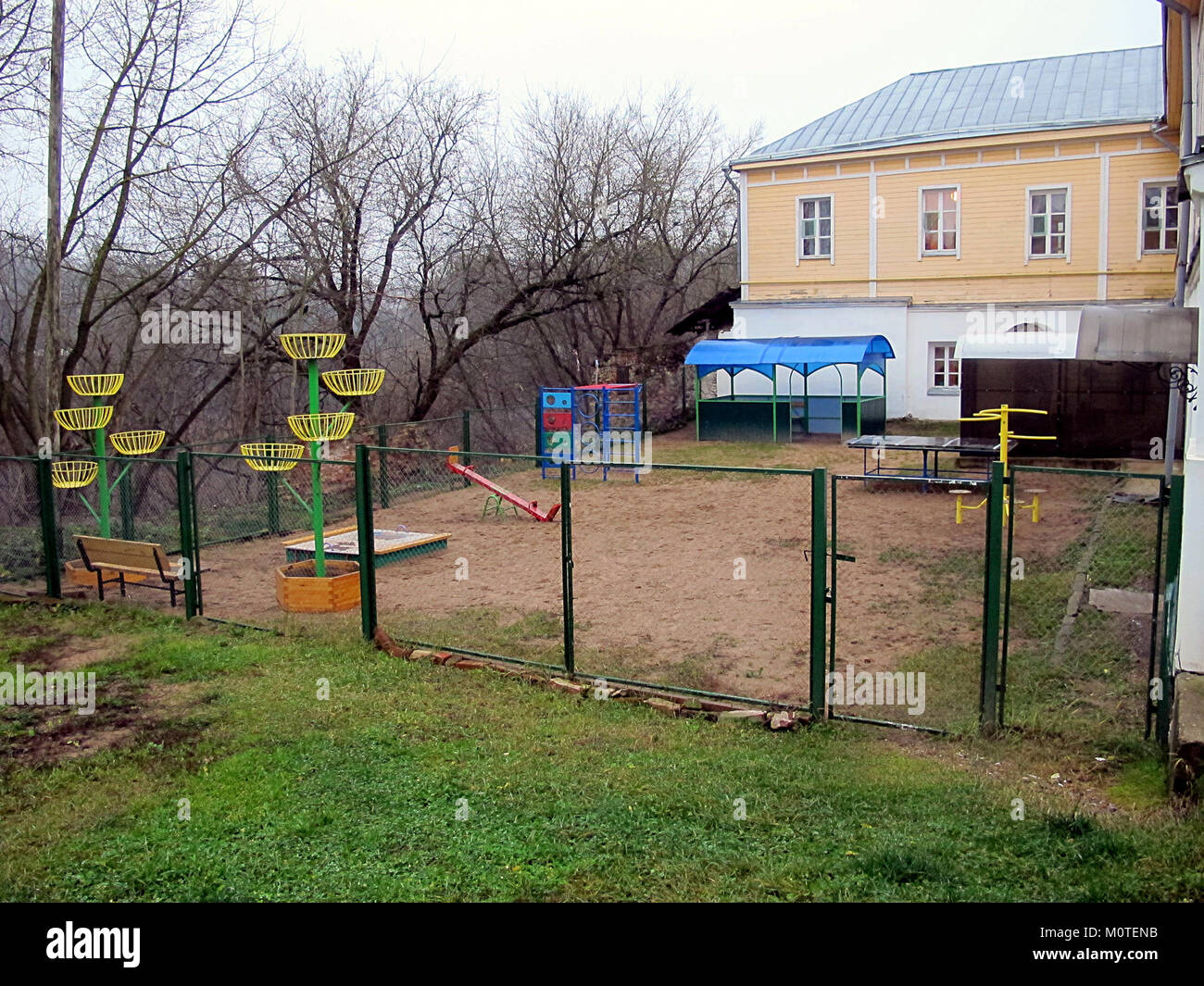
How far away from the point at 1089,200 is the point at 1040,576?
15979 mm

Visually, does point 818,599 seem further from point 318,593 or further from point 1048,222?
point 1048,222

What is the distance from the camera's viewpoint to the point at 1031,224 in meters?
23.5

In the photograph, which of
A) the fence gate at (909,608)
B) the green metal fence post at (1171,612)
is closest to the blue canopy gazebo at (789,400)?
the fence gate at (909,608)

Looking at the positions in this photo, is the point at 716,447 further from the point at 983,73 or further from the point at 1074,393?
the point at 983,73

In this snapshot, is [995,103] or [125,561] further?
[995,103]

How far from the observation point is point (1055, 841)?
466 centimetres

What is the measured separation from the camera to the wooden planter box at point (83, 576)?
11.5 meters

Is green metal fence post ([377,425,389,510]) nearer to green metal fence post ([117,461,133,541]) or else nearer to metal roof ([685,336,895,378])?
green metal fence post ([117,461,133,541])

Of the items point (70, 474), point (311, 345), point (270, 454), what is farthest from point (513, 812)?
point (270, 454)

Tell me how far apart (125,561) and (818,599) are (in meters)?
7.33

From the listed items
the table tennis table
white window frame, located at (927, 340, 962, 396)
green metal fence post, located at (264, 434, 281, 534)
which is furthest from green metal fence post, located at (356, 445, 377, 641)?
white window frame, located at (927, 340, 962, 396)

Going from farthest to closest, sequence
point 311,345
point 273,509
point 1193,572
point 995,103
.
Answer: point 995,103, point 273,509, point 311,345, point 1193,572

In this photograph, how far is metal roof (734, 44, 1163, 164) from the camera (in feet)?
76.4

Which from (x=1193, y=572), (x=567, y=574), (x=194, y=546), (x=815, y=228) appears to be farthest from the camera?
(x=815, y=228)
